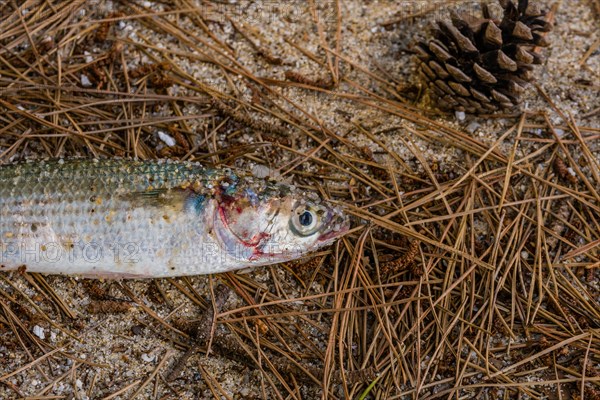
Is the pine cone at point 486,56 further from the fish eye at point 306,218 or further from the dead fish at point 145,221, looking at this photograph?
the fish eye at point 306,218

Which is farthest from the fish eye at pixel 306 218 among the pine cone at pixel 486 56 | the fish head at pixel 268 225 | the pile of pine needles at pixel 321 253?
the pine cone at pixel 486 56

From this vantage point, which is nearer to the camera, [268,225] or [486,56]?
[268,225]

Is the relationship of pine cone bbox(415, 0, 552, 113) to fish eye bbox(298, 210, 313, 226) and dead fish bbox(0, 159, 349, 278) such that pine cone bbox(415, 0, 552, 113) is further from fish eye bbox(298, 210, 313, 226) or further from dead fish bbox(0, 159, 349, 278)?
fish eye bbox(298, 210, 313, 226)

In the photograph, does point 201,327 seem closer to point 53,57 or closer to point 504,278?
point 504,278

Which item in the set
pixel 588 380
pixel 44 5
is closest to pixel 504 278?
pixel 588 380

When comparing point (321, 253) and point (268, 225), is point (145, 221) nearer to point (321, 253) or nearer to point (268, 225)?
point (268, 225)

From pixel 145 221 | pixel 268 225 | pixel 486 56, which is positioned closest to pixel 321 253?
pixel 268 225

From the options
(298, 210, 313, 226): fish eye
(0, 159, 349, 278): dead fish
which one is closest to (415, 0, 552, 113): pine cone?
(0, 159, 349, 278): dead fish
